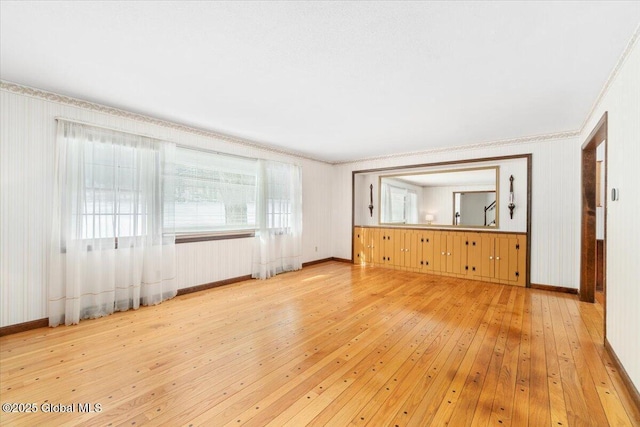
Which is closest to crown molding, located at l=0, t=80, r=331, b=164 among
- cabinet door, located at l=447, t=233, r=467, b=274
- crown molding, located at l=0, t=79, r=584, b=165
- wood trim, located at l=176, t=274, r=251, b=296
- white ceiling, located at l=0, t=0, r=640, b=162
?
crown molding, located at l=0, t=79, r=584, b=165

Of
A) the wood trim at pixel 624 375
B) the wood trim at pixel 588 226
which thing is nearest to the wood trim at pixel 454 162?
the wood trim at pixel 588 226

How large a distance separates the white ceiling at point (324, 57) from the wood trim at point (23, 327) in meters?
2.57

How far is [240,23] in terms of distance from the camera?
1.97 meters

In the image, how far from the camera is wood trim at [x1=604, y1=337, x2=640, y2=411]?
1899 mm

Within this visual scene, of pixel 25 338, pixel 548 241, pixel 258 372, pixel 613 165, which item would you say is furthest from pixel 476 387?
pixel 25 338

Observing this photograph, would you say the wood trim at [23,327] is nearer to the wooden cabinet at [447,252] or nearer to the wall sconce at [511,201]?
the wooden cabinet at [447,252]

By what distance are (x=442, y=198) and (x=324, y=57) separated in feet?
15.2

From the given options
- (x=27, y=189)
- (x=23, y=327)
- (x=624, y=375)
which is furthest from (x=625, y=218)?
(x=23, y=327)

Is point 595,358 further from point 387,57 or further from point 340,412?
point 387,57

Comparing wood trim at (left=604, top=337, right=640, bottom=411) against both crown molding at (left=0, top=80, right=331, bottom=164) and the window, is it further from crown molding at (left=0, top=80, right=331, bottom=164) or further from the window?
crown molding at (left=0, top=80, right=331, bottom=164)

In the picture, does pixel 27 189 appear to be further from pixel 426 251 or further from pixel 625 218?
pixel 426 251

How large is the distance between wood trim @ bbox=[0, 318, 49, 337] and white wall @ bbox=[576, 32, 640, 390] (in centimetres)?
545

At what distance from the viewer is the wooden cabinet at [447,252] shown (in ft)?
16.6

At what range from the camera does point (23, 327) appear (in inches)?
119
